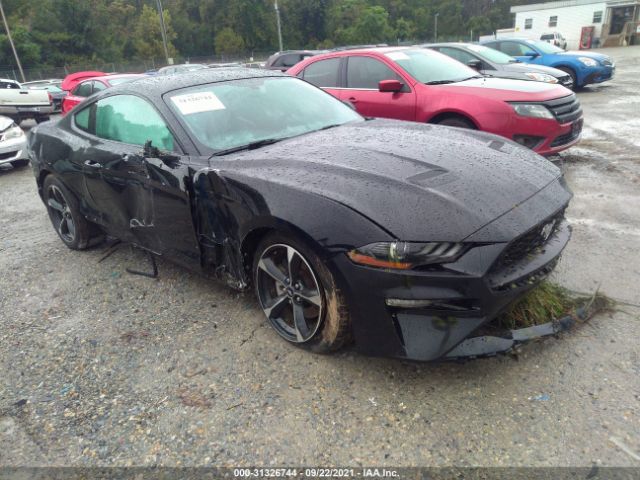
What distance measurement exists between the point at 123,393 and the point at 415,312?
1.64m

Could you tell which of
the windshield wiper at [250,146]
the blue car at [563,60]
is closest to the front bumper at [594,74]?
the blue car at [563,60]

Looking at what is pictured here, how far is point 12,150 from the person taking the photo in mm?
8297

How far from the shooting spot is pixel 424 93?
5.81 meters

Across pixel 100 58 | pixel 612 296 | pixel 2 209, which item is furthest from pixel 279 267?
pixel 100 58

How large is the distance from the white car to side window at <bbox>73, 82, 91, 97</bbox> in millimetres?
1847

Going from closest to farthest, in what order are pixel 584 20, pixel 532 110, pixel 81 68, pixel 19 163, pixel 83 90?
pixel 532 110
pixel 19 163
pixel 83 90
pixel 584 20
pixel 81 68

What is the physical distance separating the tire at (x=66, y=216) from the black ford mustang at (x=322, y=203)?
32 cm

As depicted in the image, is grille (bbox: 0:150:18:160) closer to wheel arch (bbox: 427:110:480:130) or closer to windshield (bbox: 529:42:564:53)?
wheel arch (bbox: 427:110:480:130)

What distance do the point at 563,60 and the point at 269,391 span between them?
45.0 ft

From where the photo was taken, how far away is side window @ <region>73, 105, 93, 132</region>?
13.6ft

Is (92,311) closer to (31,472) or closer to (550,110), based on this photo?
(31,472)

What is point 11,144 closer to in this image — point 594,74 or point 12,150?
point 12,150

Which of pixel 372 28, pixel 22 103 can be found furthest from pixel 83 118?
pixel 372 28

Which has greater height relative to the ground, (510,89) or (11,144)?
(510,89)
